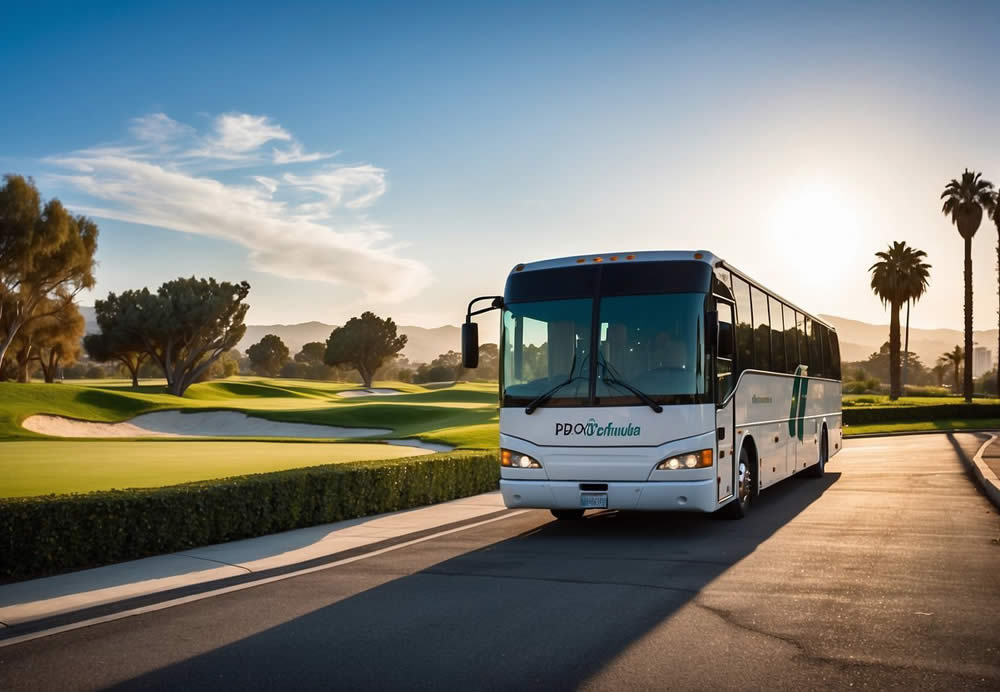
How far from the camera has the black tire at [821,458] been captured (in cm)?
2086

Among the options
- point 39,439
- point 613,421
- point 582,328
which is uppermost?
point 582,328

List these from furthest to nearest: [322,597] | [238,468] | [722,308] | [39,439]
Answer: [39,439] → [238,468] → [722,308] → [322,597]

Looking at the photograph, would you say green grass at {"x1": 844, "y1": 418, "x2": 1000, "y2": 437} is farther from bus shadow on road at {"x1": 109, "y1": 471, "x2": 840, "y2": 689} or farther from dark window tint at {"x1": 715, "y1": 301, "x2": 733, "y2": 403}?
bus shadow on road at {"x1": 109, "y1": 471, "x2": 840, "y2": 689}

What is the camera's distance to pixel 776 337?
1585 centimetres

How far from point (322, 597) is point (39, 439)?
101 feet

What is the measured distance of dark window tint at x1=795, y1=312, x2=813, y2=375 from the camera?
18172 mm

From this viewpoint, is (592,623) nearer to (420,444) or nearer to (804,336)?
(804,336)

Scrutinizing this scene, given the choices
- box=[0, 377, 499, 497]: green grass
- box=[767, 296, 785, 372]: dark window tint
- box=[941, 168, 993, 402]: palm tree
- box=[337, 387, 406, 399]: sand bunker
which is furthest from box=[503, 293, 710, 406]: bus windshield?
box=[337, 387, 406, 399]: sand bunker

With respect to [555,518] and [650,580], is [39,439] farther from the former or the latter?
[650,580]

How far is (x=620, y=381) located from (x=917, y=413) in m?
45.0

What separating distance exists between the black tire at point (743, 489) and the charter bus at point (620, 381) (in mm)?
323

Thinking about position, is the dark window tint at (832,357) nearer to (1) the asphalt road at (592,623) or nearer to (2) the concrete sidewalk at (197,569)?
(1) the asphalt road at (592,623)

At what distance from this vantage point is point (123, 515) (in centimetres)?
1004

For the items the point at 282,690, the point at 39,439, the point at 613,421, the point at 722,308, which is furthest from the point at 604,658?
the point at 39,439
